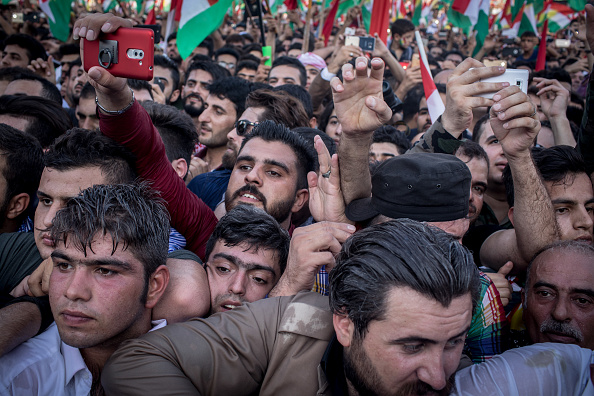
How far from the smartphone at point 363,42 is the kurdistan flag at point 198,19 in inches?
55.6

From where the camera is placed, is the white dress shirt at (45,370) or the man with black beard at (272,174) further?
the man with black beard at (272,174)

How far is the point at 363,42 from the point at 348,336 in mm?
4360

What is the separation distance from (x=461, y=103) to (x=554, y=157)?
2.73 ft

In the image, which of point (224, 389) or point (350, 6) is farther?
point (350, 6)

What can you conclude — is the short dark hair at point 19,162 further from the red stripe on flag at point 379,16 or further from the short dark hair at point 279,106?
the red stripe on flag at point 379,16

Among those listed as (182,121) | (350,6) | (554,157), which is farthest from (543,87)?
(350,6)

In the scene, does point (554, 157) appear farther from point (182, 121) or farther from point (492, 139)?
point (182, 121)

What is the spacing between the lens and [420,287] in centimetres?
161

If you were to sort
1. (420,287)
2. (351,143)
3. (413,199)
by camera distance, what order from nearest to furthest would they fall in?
(420,287) < (413,199) < (351,143)

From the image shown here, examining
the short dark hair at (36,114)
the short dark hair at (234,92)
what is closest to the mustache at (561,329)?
the short dark hair at (36,114)

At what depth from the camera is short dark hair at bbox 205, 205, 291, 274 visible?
246 cm

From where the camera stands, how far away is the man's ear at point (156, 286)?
197cm

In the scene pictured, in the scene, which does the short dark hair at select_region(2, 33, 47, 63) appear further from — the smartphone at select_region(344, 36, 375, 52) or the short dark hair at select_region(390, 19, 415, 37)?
the short dark hair at select_region(390, 19, 415, 37)

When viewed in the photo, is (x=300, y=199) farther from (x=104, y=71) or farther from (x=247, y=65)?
(x=247, y=65)
